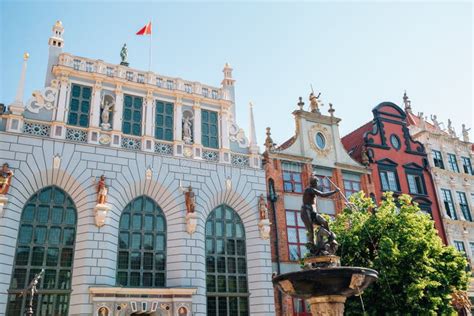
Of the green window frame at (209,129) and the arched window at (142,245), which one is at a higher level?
the green window frame at (209,129)

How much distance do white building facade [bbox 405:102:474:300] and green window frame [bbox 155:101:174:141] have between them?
2067cm

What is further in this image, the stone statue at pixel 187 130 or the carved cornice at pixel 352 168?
the carved cornice at pixel 352 168

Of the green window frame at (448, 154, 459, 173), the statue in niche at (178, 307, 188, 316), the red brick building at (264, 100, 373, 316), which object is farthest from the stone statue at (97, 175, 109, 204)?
the green window frame at (448, 154, 459, 173)

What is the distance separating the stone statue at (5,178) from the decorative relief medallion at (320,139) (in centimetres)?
1779

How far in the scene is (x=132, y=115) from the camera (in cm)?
2538

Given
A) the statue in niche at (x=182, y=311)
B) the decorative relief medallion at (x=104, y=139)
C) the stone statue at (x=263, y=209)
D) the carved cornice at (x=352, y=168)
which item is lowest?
the statue in niche at (x=182, y=311)

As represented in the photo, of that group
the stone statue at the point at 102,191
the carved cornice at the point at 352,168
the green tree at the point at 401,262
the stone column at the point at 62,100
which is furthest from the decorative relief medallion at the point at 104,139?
the carved cornice at the point at 352,168

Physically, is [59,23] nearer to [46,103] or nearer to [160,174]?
[46,103]

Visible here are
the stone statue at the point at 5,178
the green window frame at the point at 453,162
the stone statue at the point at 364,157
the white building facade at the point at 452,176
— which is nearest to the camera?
the stone statue at the point at 5,178

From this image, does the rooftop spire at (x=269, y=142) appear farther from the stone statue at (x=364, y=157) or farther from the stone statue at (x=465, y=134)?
the stone statue at (x=465, y=134)

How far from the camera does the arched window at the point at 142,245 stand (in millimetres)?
22328

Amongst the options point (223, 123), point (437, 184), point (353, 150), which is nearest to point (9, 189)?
point (223, 123)

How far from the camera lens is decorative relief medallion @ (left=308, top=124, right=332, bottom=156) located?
99.0 feet

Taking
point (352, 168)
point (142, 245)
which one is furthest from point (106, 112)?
point (352, 168)
